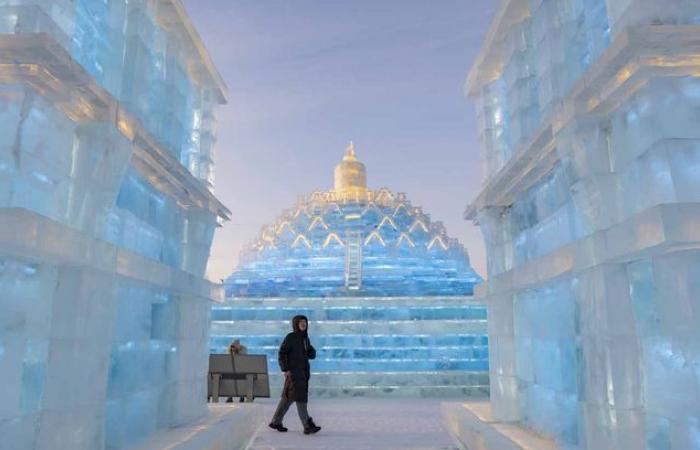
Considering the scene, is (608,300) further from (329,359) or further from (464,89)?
(329,359)

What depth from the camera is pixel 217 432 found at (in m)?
5.71

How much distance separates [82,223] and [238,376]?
24.1 ft

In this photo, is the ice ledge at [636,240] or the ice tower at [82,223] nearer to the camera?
the ice ledge at [636,240]

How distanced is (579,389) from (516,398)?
2335 mm

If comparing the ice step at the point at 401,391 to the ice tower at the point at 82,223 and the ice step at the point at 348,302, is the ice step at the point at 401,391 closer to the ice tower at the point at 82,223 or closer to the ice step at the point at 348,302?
the ice step at the point at 348,302

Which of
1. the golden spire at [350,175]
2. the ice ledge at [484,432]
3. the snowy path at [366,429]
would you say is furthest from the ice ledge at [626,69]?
the golden spire at [350,175]

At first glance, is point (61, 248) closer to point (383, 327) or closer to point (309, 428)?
point (309, 428)

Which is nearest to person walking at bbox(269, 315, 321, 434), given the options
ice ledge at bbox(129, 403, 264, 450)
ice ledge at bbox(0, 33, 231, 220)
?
ice ledge at bbox(129, 403, 264, 450)

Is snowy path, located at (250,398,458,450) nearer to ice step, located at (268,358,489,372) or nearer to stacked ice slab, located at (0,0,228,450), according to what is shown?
stacked ice slab, located at (0,0,228,450)

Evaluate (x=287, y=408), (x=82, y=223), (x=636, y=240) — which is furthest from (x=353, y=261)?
(x=636, y=240)

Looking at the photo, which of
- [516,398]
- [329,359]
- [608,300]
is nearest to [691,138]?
[608,300]

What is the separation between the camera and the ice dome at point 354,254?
17594 mm

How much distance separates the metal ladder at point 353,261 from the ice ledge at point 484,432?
9.36m

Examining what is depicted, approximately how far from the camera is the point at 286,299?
15.0 m
